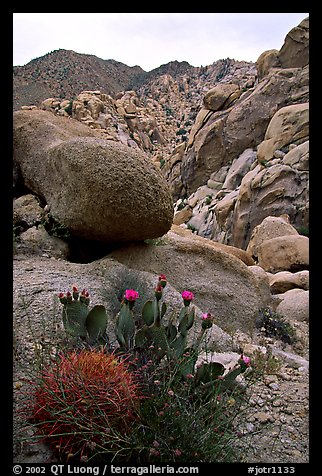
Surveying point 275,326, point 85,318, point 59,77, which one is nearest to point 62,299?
point 85,318

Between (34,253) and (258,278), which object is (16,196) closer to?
(34,253)

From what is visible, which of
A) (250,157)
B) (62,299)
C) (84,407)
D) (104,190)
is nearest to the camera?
(84,407)

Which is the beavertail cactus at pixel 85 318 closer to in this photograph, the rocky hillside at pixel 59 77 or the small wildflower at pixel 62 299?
the small wildflower at pixel 62 299

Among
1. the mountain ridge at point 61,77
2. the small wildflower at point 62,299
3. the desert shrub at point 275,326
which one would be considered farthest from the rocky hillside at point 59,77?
the small wildflower at point 62,299

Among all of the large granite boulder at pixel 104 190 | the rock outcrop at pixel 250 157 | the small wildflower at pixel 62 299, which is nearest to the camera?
the small wildflower at pixel 62 299

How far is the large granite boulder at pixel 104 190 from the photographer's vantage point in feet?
18.4

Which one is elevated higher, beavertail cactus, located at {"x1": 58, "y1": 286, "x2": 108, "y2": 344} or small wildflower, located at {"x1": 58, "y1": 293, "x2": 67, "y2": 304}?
small wildflower, located at {"x1": 58, "y1": 293, "x2": 67, "y2": 304}

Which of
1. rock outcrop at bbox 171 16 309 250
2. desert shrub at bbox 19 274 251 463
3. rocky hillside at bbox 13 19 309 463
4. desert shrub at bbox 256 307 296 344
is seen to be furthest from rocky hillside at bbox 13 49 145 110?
desert shrub at bbox 19 274 251 463

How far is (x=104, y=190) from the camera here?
5.57 meters

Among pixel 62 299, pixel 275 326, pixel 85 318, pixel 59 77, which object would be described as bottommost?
pixel 275 326

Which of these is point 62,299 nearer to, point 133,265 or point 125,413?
point 125,413

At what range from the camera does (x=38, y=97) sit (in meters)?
41.5

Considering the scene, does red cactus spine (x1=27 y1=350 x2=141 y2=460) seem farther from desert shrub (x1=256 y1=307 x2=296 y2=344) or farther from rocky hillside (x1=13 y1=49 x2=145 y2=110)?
rocky hillside (x1=13 y1=49 x2=145 y2=110)

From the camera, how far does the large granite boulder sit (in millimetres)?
5621
